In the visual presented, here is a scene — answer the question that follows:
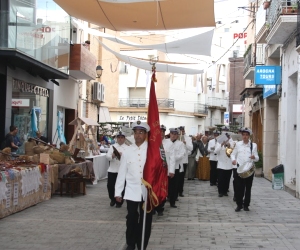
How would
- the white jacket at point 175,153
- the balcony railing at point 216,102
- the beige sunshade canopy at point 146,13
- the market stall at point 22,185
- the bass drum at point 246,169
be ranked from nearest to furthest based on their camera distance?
Answer: the beige sunshade canopy at point 146,13
the market stall at point 22,185
the bass drum at point 246,169
the white jacket at point 175,153
the balcony railing at point 216,102

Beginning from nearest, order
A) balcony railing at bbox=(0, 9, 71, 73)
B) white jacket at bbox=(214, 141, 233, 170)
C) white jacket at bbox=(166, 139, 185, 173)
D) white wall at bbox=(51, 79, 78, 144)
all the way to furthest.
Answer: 1. white jacket at bbox=(166, 139, 185, 173)
2. white jacket at bbox=(214, 141, 233, 170)
3. balcony railing at bbox=(0, 9, 71, 73)
4. white wall at bbox=(51, 79, 78, 144)

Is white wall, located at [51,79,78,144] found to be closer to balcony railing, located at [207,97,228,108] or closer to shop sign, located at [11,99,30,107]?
shop sign, located at [11,99,30,107]

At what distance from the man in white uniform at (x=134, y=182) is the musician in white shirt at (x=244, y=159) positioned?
14.1ft

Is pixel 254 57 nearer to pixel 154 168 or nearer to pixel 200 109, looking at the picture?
pixel 154 168

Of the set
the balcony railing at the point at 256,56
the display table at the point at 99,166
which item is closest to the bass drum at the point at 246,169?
the display table at the point at 99,166

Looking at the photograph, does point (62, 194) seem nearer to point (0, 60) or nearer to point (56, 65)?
point (0, 60)

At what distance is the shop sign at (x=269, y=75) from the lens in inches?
701

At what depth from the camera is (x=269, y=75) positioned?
58.7ft

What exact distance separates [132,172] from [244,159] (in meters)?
4.50

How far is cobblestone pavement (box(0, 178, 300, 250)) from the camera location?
7.79 m

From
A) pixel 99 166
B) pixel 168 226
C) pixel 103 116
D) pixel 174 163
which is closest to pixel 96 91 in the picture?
pixel 103 116

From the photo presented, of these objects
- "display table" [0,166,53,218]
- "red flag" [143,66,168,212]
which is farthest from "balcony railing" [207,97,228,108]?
"red flag" [143,66,168,212]

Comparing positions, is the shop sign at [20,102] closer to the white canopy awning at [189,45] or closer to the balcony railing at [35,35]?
the balcony railing at [35,35]

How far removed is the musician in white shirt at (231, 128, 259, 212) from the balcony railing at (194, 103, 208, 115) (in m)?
44.0
